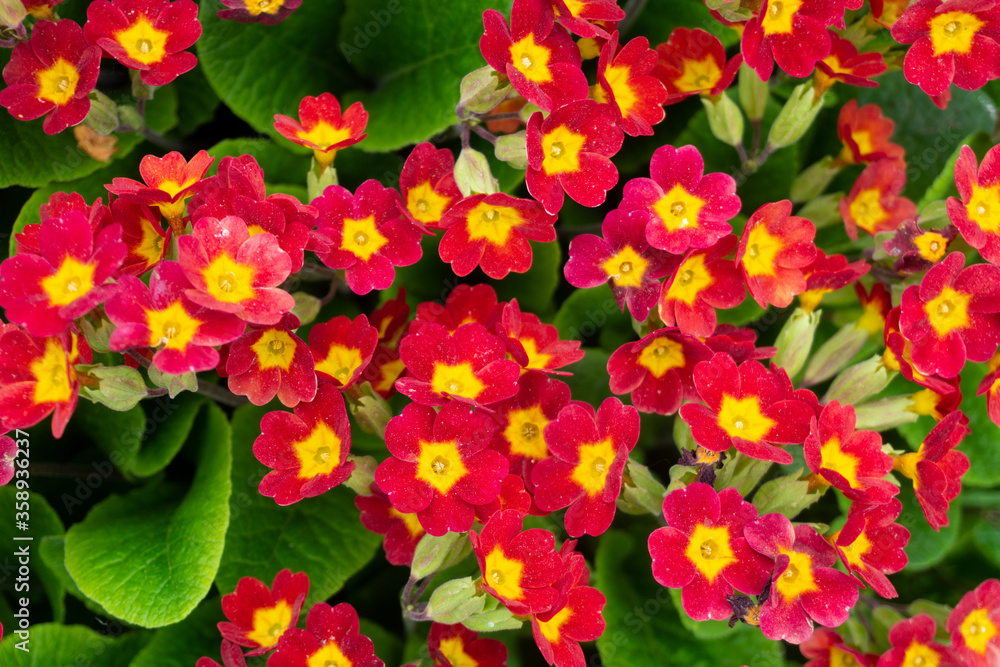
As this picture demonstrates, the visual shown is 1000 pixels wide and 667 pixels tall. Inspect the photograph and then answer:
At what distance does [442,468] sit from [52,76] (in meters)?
0.69

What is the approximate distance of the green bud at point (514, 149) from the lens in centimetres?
101

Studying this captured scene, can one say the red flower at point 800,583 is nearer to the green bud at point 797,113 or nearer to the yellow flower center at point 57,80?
the green bud at point 797,113

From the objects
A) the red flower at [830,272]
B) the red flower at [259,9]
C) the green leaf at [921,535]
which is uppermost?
the red flower at [259,9]

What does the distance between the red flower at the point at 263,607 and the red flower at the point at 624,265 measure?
19.8 inches

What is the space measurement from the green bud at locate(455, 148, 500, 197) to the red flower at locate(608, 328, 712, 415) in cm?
25

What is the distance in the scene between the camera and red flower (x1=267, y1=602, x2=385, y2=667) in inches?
37.7

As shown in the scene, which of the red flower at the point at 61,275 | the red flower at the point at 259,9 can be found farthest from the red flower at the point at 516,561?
the red flower at the point at 259,9

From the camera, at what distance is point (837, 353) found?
3.89 feet

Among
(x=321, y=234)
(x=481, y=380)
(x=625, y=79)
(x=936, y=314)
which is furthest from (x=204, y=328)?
(x=936, y=314)

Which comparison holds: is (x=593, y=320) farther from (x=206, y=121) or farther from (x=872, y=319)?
(x=206, y=121)

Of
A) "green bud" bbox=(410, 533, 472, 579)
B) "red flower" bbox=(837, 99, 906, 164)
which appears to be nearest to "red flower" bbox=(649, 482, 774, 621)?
"green bud" bbox=(410, 533, 472, 579)

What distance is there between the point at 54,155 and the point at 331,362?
58 centimetres

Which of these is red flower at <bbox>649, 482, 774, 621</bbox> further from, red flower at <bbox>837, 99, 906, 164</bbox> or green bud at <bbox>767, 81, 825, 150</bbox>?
red flower at <bbox>837, 99, 906, 164</bbox>

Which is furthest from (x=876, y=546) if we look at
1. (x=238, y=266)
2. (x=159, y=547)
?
(x=159, y=547)
